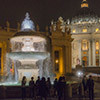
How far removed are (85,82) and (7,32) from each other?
27250 mm

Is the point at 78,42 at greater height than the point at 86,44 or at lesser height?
greater

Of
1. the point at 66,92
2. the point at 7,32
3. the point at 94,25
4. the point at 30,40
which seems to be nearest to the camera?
the point at 66,92

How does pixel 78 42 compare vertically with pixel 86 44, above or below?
above

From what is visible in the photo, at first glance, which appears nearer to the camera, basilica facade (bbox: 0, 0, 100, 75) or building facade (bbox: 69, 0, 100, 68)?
basilica facade (bbox: 0, 0, 100, 75)

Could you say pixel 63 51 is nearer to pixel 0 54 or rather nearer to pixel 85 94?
pixel 0 54

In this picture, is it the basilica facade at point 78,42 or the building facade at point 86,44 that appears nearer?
the basilica facade at point 78,42

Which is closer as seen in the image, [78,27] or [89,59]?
[89,59]

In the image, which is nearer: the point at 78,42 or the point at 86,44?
the point at 78,42

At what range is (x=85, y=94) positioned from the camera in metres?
13.5

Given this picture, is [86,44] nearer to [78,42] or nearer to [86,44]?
[86,44]

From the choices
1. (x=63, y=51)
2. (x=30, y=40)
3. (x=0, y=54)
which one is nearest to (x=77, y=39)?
(x=63, y=51)

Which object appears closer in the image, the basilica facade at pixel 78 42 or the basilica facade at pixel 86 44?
the basilica facade at pixel 78 42

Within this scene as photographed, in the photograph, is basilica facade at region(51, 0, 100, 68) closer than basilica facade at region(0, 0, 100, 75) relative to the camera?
No

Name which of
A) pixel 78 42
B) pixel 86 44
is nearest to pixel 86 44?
pixel 86 44
